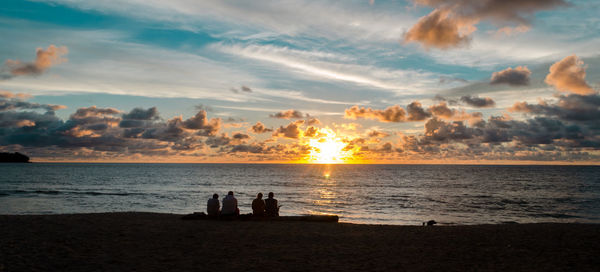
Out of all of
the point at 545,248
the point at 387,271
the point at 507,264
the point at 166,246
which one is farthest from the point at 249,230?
the point at 545,248

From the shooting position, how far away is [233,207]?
20281mm

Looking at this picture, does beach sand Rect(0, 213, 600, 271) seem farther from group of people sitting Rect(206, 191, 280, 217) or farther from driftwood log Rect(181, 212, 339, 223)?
group of people sitting Rect(206, 191, 280, 217)

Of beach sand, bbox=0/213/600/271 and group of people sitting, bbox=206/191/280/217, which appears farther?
group of people sitting, bbox=206/191/280/217

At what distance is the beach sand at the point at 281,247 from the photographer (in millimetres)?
10828

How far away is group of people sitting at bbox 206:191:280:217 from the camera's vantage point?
66.4ft

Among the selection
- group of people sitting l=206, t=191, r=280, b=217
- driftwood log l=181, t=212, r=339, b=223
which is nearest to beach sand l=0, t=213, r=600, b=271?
driftwood log l=181, t=212, r=339, b=223

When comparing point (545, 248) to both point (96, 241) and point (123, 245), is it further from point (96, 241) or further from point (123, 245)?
point (96, 241)

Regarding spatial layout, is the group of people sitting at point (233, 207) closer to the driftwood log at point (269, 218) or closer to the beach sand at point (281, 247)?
the driftwood log at point (269, 218)

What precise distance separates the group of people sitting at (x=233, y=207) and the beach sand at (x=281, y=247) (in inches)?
48.7

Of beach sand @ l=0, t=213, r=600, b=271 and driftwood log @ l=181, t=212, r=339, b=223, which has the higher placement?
beach sand @ l=0, t=213, r=600, b=271

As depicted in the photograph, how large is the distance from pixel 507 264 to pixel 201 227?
41.1 feet

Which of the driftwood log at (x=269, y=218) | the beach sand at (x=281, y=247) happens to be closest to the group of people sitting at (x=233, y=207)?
the driftwood log at (x=269, y=218)

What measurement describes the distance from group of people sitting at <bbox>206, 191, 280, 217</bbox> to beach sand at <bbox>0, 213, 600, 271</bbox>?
1.24 meters

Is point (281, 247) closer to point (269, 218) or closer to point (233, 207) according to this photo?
point (269, 218)
